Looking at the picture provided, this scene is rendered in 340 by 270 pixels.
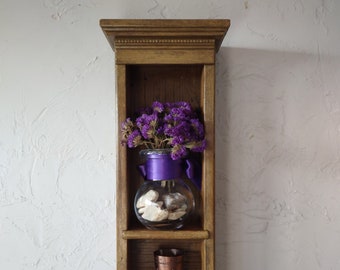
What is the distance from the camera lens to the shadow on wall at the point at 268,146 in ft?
3.25

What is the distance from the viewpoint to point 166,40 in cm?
85

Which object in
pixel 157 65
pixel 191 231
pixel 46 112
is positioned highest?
pixel 157 65

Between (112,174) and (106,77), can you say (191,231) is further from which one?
(106,77)

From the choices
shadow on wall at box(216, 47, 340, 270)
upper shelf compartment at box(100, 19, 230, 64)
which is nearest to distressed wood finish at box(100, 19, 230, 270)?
upper shelf compartment at box(100, 19, 230, 64)

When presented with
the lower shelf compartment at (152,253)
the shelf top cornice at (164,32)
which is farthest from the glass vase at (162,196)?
the shelf top cornice at (164,32)

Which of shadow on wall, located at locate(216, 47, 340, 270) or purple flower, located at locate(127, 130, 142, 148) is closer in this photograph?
purple flower, located at locate(127, 130, 142, 148)

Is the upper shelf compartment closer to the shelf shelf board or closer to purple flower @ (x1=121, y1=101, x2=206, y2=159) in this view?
purple flower @ (x1=121, y1=101, x2=206, y2=159)

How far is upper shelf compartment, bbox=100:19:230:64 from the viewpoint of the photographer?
32.4 inches

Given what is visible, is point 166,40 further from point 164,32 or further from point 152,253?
point 152,253

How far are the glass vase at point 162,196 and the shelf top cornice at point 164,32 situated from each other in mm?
240

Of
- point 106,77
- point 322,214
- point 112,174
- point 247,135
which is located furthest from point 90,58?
point 322,214

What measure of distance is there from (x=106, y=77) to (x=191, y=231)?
17.3 inches

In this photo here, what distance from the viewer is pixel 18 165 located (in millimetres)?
984

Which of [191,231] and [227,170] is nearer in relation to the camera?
[191,231]
